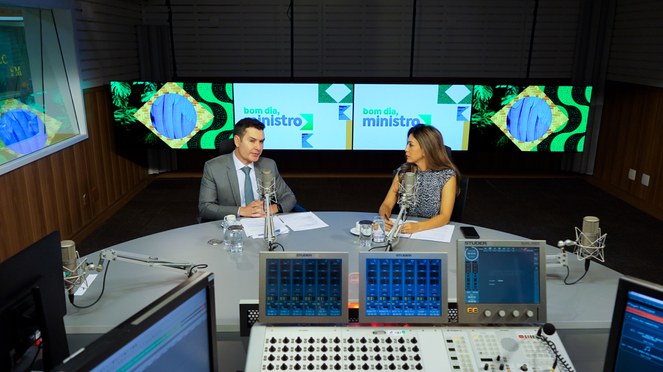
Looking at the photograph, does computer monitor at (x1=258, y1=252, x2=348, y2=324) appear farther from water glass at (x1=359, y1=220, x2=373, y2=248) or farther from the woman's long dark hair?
the woman's long dark hair

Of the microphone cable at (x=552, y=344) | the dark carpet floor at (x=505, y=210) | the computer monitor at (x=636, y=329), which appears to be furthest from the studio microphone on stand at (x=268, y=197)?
the dark carpet floor at (x=505, y=210)

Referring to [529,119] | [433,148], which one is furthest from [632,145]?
→ [433,148]

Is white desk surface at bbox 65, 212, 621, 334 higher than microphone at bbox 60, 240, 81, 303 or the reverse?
the reverse

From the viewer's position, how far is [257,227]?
278 cm

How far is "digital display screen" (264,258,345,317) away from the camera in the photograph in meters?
1.62

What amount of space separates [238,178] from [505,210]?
139 inches

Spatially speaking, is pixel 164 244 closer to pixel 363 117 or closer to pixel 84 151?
pixel 84 151

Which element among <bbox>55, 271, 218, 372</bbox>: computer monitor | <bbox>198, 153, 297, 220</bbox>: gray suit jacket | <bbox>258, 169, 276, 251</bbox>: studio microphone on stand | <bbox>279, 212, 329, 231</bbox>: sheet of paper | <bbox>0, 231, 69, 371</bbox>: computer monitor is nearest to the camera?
<bbox>55, 271, 218, 372</bbox>: computer monitor

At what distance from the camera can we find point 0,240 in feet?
11.5

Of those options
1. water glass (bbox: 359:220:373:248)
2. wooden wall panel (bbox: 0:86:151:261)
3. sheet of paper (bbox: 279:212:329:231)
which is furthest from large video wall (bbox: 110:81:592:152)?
water glass (bbox: 359:220:373:248)

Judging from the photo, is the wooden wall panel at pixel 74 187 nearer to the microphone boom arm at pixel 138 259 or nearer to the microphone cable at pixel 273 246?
the microphone boom arm at pixel 138 259

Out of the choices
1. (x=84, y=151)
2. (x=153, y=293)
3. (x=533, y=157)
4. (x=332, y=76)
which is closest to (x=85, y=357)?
(x=153, y=293)

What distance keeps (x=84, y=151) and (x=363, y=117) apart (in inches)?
121

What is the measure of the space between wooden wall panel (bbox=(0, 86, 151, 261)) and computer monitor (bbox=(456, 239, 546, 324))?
3.35 meters
